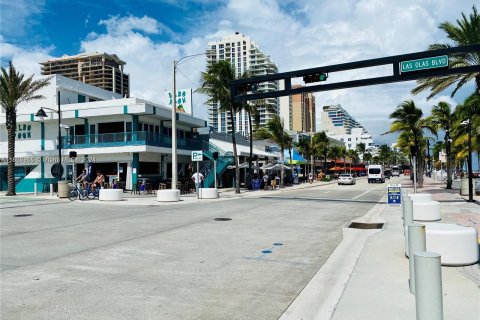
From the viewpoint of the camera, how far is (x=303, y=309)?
17.5 feet

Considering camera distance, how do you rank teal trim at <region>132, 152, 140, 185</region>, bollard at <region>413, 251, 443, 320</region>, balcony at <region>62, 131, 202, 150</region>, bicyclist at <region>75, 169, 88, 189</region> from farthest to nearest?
teal trim at <region>132, 152, 140, 185</region> < balcony at <region>62, 131, 202, 150</region> < bicyclist at <region>75, 169, 88, 189</region> < bollard at <region>413, 251, 443, 320</region>

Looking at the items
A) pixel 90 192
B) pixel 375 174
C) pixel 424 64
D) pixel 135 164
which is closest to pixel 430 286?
pixel 424 64

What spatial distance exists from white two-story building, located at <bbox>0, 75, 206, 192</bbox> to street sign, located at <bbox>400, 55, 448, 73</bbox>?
20.9m

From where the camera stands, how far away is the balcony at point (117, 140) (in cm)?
3312

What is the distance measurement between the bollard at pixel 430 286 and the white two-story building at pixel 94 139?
30.6 m

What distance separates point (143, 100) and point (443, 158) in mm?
28575

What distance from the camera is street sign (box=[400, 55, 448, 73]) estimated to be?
17.6 m

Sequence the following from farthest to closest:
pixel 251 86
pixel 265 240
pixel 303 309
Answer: pixel 251 86
pixel 265 240
pixel 303 309

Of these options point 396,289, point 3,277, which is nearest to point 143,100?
point 3,277

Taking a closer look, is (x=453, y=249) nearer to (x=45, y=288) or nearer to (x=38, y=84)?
(x=45, y=288)

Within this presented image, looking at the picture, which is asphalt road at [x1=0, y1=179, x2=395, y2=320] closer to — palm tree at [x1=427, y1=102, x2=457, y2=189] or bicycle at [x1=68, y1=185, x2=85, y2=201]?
bicycle at [x1=68, y1=185, x2=85, y2=201]


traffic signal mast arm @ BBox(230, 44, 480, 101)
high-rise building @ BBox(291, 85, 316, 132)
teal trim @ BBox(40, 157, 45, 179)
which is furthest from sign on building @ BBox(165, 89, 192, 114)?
high-rise building @ BBox(291, 85, 316, 132)

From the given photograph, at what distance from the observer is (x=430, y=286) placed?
11.8ft

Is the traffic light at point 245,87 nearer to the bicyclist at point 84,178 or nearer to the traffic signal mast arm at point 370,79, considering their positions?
the traffic signal mast arm at point 370,79
